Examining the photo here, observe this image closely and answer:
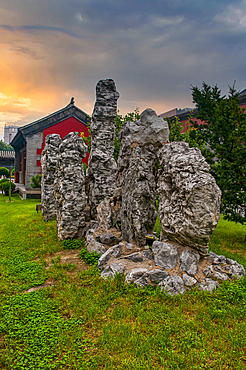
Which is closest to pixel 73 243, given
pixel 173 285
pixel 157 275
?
pixel 157 275

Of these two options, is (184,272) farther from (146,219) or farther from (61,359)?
(61,359)

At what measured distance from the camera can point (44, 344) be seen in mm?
3375

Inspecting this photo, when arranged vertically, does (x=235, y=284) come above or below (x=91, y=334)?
above

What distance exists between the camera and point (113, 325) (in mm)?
3721

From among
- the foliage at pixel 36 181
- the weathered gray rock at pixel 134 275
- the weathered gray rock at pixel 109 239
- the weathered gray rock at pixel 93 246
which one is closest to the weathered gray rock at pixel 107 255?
the weathered gray rock at pixel 93 246

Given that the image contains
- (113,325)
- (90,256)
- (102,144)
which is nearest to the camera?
(113,325)

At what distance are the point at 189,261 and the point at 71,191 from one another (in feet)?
15.2

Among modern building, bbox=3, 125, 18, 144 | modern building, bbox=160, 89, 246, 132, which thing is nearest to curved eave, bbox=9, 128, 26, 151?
modern building, bbox=160, 89, 246, 132

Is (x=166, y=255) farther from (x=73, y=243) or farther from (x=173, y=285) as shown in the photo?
(x=73, y=243)

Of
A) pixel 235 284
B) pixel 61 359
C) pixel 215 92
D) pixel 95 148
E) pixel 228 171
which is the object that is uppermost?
pixel 215 92

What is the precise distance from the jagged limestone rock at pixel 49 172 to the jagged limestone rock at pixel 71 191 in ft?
9.37

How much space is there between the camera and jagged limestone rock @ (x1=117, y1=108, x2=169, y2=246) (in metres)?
6.55

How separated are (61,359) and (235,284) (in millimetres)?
3351

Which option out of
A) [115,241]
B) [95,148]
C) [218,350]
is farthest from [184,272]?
[95,148]
